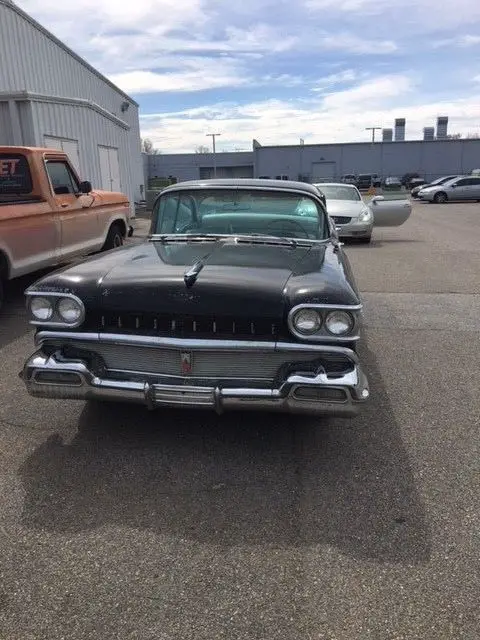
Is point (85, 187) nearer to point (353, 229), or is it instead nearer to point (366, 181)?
point (353, 229)

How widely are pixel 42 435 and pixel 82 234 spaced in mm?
4859

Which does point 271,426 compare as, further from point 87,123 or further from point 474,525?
point 87,123

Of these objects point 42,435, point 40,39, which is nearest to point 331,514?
point 42,435

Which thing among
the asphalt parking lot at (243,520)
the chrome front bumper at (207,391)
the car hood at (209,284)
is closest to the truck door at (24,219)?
the asphalt parking lot at (243,520)

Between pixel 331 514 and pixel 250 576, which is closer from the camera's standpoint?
pixel 250 576

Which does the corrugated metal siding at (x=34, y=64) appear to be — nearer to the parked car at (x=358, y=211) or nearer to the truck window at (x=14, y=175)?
the truck window at (x=14, y=175)

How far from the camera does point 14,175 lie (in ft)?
22.9

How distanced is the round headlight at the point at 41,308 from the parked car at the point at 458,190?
107 feet

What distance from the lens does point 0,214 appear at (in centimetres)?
607

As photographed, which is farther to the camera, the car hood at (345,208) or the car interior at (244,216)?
the car hood at (345,208)

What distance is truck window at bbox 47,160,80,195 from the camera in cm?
729

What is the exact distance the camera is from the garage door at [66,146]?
12342 mm

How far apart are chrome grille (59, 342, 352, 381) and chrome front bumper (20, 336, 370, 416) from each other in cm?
7

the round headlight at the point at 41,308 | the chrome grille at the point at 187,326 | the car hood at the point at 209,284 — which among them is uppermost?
the car hood at the point at 209,284
